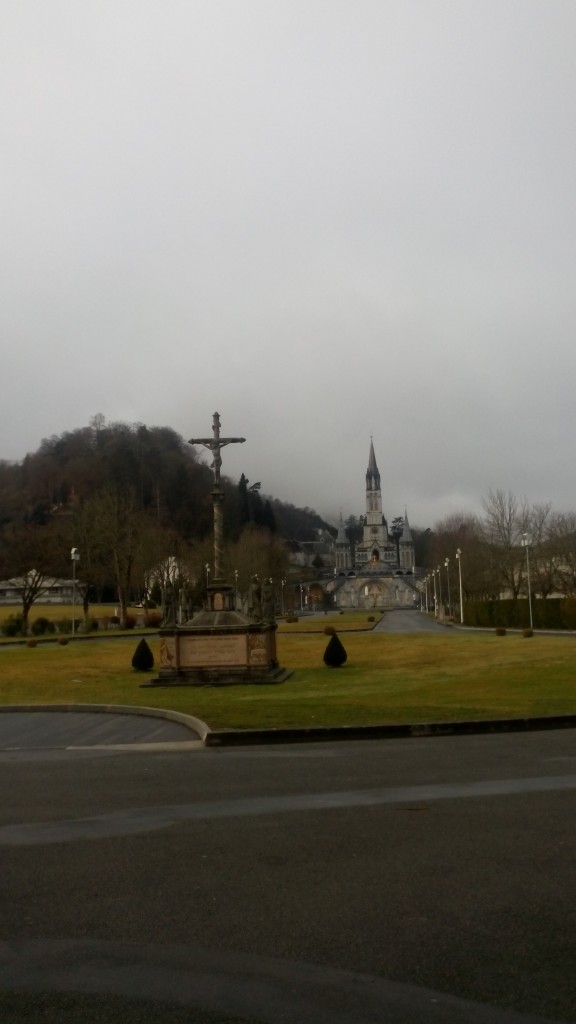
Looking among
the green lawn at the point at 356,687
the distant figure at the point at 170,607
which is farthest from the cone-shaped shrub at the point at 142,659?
the distant figure at the point at 170,607

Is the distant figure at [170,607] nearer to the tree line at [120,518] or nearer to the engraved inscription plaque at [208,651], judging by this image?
the engraved inscription plaque at [208,651]

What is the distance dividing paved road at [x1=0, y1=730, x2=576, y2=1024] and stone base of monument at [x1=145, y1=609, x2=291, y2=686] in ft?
50.5

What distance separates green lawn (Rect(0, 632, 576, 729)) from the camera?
1708cm

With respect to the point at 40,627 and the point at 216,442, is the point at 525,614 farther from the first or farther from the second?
the point at 216,442

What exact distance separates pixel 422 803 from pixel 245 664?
57.6 ft

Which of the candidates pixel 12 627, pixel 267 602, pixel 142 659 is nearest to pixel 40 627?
pixel 12 627

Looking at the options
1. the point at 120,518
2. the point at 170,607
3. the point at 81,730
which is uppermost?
the point at 120,518

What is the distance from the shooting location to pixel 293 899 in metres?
6.08

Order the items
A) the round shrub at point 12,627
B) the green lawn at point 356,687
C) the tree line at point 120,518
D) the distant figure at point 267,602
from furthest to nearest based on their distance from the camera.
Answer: the tree line at point 120,518
the round shrub at point 12,627
the distant figure at point 267,602
the green lawn at point 356,687

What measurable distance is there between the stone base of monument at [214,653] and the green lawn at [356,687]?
1041 mm

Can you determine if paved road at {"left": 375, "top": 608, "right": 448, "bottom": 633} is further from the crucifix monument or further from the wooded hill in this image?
the crucifix monument

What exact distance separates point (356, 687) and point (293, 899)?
17973mm

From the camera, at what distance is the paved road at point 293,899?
459 centimetres

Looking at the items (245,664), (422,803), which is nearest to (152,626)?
(245,664)
